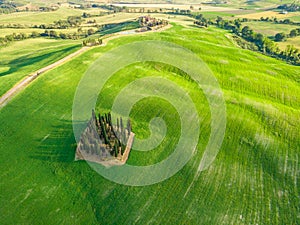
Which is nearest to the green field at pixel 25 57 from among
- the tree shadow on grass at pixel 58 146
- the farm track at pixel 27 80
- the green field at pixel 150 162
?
the farm track at pixel 27 80

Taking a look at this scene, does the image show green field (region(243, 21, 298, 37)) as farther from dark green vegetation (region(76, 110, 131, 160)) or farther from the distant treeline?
dark green vegetation (region(76, 110, 131, 160))

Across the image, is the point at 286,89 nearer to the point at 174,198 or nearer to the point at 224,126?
the point at 224,126

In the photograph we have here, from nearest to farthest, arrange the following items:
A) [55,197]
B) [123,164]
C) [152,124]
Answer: [55,197]
[123,164]
[152,124]

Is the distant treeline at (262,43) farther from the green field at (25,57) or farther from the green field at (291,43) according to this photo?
the green field at (25,57)

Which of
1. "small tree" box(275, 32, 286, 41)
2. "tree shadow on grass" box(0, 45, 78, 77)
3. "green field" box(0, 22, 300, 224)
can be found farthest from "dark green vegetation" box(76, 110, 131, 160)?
"small tree" box(275, 32, 286, 41)

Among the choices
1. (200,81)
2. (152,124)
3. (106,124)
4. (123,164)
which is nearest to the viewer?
(123,164)

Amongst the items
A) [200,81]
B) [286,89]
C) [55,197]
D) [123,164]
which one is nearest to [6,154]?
[55,197]

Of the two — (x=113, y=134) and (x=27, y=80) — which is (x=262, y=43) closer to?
(x=113, y=134)
